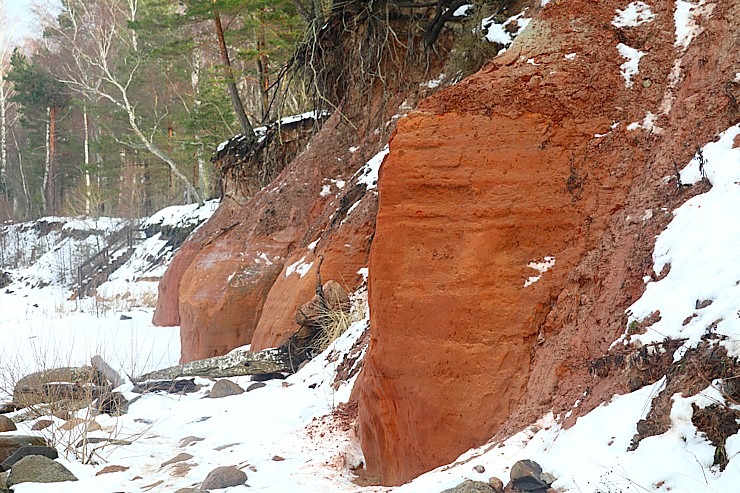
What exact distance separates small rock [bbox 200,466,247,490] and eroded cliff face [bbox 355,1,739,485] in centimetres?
89

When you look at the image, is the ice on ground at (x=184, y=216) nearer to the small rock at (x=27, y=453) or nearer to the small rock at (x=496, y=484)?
the small rock at (x=27, y=453)

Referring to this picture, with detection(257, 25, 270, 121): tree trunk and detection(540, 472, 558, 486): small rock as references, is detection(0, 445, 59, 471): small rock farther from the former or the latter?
detection(257, 25, 270, 121): tree trunk

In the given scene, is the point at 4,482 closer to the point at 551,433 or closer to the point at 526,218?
the point at 551,433

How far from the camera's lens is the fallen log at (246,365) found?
7.31 m

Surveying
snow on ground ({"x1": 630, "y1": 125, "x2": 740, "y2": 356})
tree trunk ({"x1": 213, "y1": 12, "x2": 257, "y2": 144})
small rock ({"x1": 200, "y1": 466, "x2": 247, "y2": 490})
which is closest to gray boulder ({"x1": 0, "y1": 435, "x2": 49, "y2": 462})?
small rock ({"x1": 200, "y1": 466, "x2": 247, "y2": 490})

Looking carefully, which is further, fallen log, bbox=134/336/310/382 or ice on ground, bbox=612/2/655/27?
fallen log, bbox=134/336/310/382

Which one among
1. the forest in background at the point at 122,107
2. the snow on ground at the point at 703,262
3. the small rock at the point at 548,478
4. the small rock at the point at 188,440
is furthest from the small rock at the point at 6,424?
the forest in background at the point at 122,107

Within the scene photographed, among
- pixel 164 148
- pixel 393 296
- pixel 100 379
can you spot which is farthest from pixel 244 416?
pixel 164 148

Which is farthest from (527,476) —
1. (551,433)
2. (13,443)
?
(13,443)

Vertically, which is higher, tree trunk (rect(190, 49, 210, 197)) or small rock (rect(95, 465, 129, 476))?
tree trunk (rect(190, 49, 210, 197))

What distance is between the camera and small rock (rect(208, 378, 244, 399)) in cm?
676

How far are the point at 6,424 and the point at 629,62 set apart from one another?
567 cm

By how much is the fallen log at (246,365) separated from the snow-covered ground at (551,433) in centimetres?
66

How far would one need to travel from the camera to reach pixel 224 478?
13.9ft
